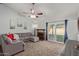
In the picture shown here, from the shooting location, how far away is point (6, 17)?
144cm

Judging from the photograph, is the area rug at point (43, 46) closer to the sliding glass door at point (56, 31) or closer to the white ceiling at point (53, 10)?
the sliding glass door at point (56, 31)

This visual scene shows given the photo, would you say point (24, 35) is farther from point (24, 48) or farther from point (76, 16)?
point (76, 16)

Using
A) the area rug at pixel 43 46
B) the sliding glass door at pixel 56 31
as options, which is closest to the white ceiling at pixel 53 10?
the sliding glass door at pixel 56 31

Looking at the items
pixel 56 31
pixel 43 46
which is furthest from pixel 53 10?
pixel 43 46

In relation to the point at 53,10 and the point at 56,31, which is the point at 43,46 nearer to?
the point at 56,31

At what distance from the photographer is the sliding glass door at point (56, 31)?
1.53 meters

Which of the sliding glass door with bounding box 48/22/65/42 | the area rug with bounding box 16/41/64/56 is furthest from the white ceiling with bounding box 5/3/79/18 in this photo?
the area rug with bounding box 16/41/64/56

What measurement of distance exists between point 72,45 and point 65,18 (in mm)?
492

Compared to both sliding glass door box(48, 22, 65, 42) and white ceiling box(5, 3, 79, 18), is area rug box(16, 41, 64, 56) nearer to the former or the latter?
sliding glass door box(48, 22, 65, 42)

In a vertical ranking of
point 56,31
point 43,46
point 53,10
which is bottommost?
point 43,46

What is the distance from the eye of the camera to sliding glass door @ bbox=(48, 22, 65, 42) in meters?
1.53

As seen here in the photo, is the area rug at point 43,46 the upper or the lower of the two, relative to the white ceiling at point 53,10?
lower

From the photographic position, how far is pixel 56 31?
5.20 ft

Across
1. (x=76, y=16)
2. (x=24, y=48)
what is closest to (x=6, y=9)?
(x=24, y=48)
